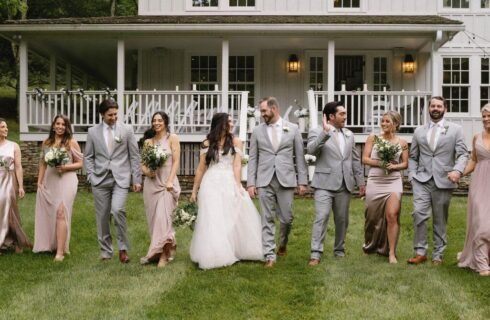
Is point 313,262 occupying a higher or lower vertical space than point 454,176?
lower

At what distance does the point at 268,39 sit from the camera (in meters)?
17.9

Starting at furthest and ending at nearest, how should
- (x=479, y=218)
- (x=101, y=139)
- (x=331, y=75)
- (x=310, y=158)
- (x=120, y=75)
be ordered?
1. (x=120, y=75)
2. (x=331, y=75)
3. (x=310, y=158)
4. (x=101, y=139)
5. (x=479, y=218)

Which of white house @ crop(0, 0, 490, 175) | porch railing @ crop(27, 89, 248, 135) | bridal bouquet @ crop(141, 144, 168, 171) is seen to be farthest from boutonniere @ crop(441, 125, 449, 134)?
white house @ crop(0, 0, 490, 175)

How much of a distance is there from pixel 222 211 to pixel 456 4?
582 inches

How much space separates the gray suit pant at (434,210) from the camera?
27.5 ft

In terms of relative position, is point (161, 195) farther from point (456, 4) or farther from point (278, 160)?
point (456, 4)

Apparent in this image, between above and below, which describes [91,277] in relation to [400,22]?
below

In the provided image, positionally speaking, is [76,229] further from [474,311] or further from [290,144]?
[474,311]

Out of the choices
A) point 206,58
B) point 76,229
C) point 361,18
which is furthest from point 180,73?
point 76,229

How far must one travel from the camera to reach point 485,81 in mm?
20625

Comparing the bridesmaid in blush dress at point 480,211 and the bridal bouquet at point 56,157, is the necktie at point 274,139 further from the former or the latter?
the bridal bouquet at point 56,157

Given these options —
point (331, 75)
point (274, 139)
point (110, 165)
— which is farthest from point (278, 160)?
point (331, 75)

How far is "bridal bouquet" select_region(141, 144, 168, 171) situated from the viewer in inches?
332

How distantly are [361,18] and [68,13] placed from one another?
77.5 feet
